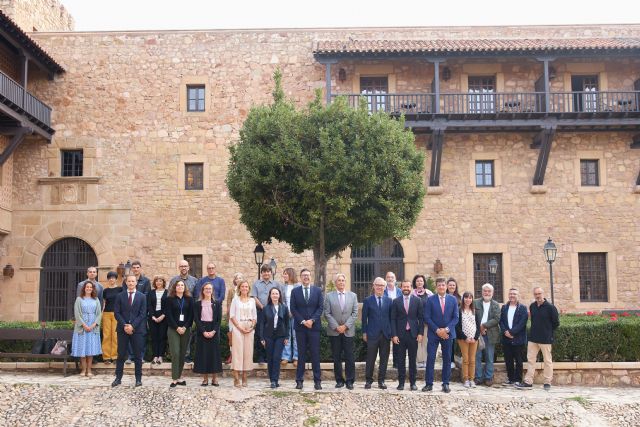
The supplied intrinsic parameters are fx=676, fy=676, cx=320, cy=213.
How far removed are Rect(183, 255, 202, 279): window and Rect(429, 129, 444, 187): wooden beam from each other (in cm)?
728

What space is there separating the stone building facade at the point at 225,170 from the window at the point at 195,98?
0.09m

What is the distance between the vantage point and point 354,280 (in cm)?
2019

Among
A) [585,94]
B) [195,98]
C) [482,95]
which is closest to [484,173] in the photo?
[482,95]

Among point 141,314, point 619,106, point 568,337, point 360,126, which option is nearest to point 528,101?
point 619,106

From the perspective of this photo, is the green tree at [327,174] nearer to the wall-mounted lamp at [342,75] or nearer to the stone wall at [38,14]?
the wall-mounted lamp at [342,75]

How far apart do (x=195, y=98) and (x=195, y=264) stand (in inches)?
199

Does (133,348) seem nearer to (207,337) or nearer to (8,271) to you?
(207,337)

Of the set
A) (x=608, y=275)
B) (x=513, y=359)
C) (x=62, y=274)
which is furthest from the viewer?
(x=62, y=274)

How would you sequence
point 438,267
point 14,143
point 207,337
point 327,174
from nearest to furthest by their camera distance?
point 207,337 < point 327,174 < point 14,143 < point 438,267

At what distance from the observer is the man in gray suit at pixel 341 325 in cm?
1008

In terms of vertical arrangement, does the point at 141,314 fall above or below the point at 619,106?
below

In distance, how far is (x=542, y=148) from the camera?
19.6 meters

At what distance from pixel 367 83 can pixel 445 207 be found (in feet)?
14.6

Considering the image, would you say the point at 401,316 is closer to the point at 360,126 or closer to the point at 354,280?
the point at 360,126
